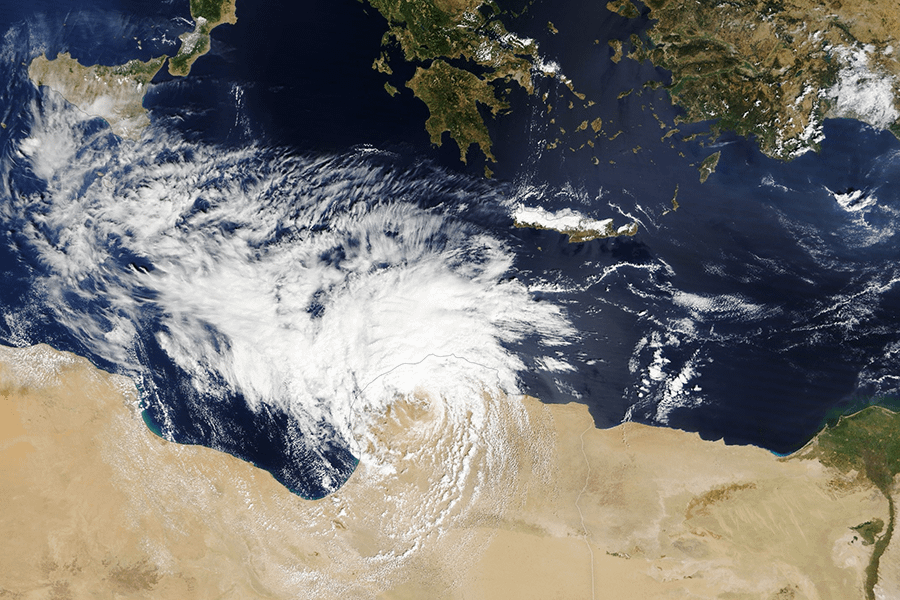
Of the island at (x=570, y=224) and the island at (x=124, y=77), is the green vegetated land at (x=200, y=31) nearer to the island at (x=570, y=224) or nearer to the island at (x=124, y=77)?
the island at (x=124, y=77)

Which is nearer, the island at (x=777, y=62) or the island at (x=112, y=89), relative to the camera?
the island at (x=777, y=62)

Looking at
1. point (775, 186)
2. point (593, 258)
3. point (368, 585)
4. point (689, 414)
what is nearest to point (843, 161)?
point (775, 186)

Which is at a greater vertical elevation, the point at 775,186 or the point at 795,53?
the point at 795,53

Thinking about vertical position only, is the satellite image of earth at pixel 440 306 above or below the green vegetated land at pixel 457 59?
below

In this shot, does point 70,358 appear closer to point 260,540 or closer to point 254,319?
point 254,319

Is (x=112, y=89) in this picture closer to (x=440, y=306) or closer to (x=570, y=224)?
(x=440, y=306)

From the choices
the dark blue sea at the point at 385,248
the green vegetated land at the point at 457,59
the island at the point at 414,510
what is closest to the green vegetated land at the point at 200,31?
the dark blue sea at the point at 385,248
